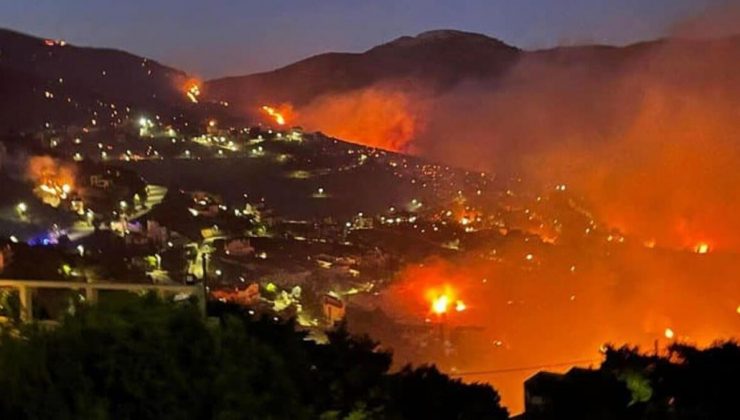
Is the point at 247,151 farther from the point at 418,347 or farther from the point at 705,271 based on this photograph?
the point at 418,347

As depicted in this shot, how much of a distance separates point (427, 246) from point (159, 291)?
23.6 meters

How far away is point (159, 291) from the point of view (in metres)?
4.25

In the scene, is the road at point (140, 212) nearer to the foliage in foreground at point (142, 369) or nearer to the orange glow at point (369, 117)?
the foliage in foreground at point (142, 369)

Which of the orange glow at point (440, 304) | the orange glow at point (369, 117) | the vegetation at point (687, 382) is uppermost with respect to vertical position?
the orange glow at point (369, 117)

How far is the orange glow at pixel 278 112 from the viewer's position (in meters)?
65.8

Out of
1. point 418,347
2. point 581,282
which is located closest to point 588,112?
point 581,282

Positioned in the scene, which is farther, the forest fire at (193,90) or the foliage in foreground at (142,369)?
the forest fire at (193,90)

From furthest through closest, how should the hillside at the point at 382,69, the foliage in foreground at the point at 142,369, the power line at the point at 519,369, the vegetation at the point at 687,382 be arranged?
the hillside at the point at 382,69, the power line at the point at 519,369, the vegetation at the point at 687,382, the foliage in foreground at the point at 142,369

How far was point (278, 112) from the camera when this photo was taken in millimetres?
69875

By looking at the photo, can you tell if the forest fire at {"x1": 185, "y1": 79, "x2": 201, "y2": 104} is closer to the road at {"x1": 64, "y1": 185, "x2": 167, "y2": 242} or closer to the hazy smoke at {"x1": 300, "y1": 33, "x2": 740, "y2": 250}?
the hazy smoke at {"x1": 300, "y1": 33, "x2": 740, "y2": 250}

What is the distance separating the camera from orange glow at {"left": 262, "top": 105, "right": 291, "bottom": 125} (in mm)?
65750

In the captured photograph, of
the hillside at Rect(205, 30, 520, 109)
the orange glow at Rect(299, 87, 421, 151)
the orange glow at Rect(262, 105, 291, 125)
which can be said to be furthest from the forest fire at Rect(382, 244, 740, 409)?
the hillside at Rect(205, 30, 520, 109)

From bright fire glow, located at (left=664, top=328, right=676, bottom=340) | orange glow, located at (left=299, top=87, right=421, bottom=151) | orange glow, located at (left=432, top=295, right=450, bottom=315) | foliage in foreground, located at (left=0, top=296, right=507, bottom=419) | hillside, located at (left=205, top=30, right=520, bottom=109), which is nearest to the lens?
foliage in foreground, located at (left=0, top=296, right=507, bottom=419)

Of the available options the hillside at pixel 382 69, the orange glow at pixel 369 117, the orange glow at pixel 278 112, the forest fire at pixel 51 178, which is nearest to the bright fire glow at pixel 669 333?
the forest fire at pixel 51 178
